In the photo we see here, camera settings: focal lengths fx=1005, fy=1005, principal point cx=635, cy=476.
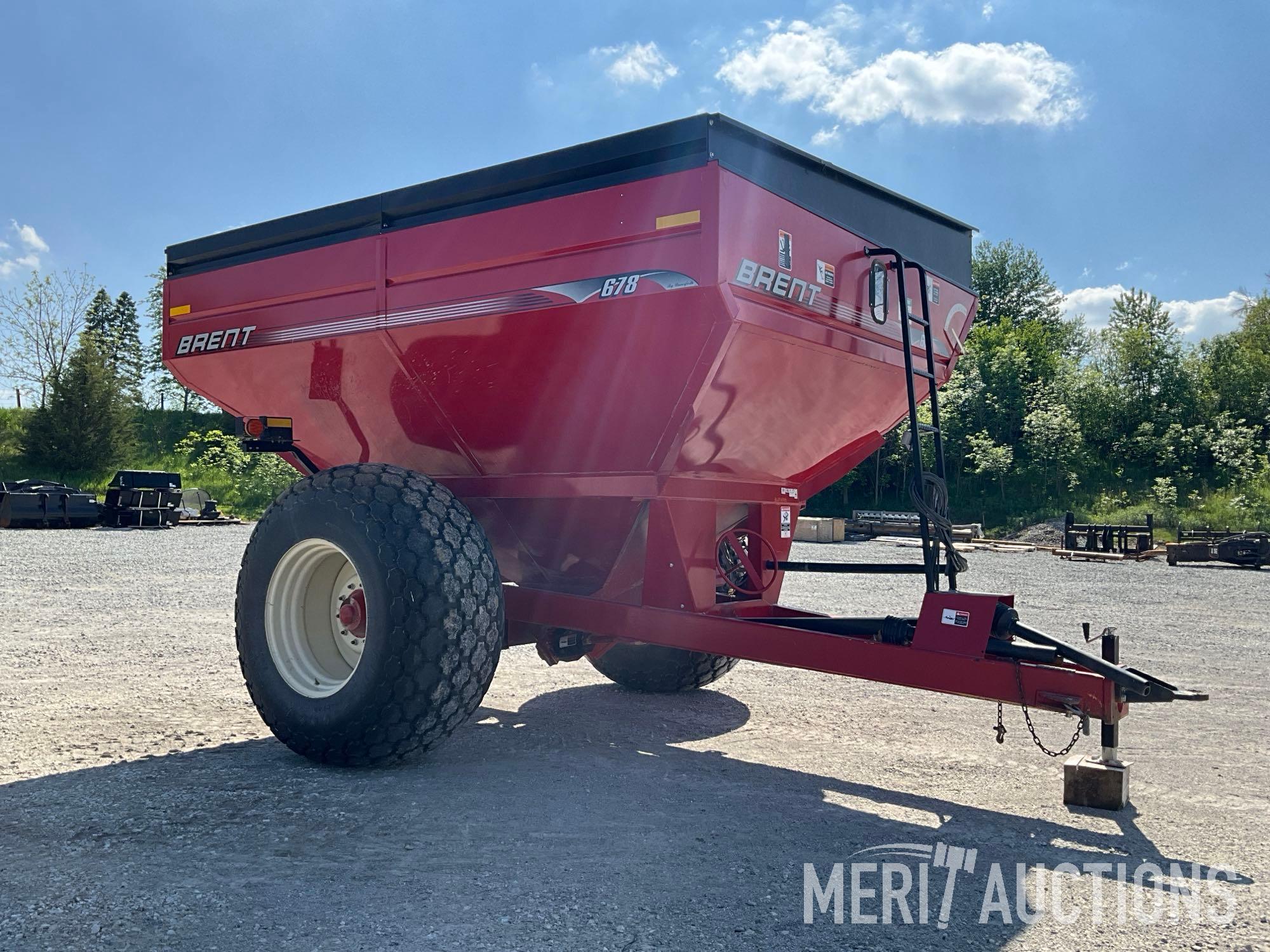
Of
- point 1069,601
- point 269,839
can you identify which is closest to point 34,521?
point 1069,601

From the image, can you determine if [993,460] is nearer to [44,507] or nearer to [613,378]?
[44,507]

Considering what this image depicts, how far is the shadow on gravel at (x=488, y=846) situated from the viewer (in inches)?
102

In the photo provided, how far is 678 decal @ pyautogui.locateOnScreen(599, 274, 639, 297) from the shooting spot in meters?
3.79

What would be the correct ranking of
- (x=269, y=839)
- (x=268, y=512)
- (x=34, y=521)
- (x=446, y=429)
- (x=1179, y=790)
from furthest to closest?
(x=34, y=521) → (x=446, y=429) → (x=268, y=512) → (x=1179, y=790) → (x=269, y=839)

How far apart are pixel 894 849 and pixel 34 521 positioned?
24768mm

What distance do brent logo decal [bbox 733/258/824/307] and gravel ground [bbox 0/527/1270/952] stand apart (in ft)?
6.34

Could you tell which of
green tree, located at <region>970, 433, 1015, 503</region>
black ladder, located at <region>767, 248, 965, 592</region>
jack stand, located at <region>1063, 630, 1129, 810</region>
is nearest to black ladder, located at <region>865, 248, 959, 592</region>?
black ladder, located at <region>767, 248, 965, 592</region>

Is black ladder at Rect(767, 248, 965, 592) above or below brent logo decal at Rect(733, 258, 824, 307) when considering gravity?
below

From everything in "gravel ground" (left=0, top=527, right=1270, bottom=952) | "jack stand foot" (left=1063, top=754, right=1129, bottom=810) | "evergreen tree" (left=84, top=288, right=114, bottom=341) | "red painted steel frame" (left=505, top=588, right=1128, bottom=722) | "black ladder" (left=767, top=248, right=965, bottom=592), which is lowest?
"gravel ground" (left=0, top=527, right=1270, bottom=952)

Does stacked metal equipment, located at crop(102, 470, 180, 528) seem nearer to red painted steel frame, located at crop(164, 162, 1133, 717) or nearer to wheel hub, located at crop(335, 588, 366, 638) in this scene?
red painted steel frame, located at crop(164, 162, 1133, 717)

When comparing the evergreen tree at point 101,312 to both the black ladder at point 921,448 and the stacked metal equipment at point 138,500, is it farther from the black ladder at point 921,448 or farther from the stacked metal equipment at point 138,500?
the black ladder at point 921,448

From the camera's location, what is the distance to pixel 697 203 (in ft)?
11.8

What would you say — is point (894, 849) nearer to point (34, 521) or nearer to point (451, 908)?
point (451, 908)

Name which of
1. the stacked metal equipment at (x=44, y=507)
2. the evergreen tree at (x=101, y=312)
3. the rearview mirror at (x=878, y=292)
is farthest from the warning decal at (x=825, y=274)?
the evergreen tree at (x=101, y=312)
